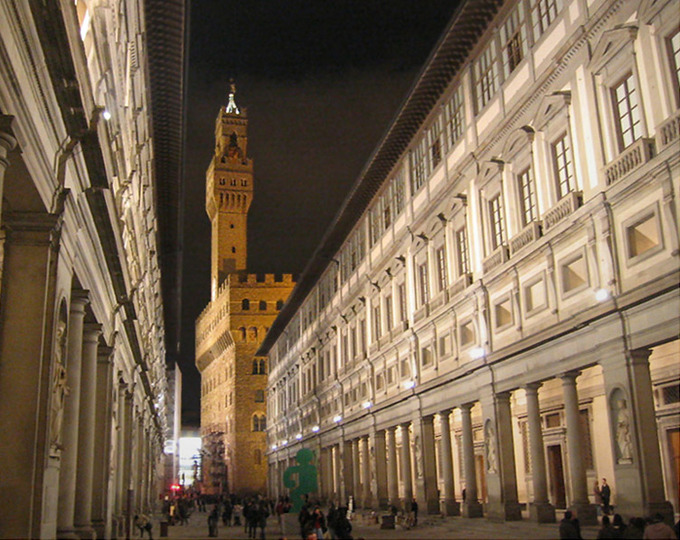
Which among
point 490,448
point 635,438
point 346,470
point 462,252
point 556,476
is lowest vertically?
point 556,476

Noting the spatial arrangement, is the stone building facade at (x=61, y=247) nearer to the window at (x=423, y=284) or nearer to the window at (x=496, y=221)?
the window at (x=496, y=221)

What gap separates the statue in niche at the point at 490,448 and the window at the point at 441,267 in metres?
7.08

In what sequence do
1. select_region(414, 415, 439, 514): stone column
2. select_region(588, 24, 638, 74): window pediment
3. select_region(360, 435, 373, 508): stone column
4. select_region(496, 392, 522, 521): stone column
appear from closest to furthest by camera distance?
select_region(588, 24, 638, 74): window pediment
select_region(496, 392, 522, 521): stone column
select_region(414, 415, 439, 514): stone column
select_region(360, 435, 373, 508): stone column

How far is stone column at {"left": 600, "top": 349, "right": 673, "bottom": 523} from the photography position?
1823cm

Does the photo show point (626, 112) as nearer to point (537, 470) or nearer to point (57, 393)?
point (537, 470)

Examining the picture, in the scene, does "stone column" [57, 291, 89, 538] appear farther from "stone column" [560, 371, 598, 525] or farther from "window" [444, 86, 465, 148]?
Result: "window" [444, 86, 465, 148]

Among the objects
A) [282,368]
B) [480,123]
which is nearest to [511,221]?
[480,123]

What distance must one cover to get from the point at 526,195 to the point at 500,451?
8672 mm

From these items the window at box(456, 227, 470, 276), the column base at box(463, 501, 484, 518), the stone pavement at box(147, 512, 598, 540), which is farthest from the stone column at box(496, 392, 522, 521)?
the window at box(456, 227, 470, 276)

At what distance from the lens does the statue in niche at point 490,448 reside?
27.3m

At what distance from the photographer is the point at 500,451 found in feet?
88.1

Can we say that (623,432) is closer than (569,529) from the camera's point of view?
No

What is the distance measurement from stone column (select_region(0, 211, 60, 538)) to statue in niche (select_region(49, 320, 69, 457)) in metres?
0.37

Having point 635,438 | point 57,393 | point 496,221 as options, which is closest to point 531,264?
point 496,221
